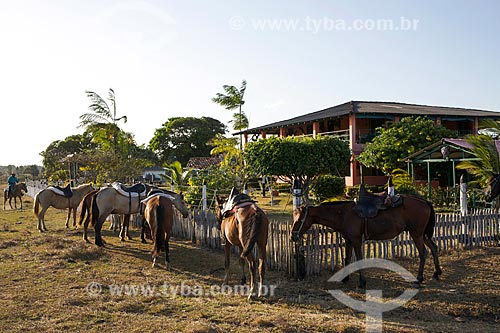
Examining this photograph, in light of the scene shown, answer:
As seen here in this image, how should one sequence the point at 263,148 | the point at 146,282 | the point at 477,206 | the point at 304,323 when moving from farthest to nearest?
the point at 263,148 < the point at 477,206 < the point at 146,282 < the point at 304,323

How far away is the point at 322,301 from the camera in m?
6.39

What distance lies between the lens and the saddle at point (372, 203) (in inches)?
289

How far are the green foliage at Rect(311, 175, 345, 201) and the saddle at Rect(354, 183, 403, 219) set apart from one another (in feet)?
42.1

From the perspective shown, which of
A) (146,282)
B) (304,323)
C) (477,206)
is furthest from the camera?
(477,206)

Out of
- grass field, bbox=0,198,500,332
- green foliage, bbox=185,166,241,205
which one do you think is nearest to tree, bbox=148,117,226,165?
green foliage, bbox=185,166,241,205

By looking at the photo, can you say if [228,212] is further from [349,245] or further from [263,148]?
[263,148]

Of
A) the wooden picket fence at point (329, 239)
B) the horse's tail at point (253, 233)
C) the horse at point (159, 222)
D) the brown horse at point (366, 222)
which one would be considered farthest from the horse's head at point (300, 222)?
the horse at point (159, 222)

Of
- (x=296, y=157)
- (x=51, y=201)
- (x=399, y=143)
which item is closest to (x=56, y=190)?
(x=51, y=201)

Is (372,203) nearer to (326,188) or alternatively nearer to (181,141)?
(326,188)

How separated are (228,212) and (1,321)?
3.75m

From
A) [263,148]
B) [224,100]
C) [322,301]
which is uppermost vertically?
[224,100]

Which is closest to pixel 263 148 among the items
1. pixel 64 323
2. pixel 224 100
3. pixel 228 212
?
pixel 224 100

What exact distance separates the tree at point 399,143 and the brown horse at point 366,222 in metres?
15.0

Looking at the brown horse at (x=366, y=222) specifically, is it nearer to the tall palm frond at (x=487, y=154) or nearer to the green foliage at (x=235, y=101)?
the tall palm frond at (x=487, y=154)
